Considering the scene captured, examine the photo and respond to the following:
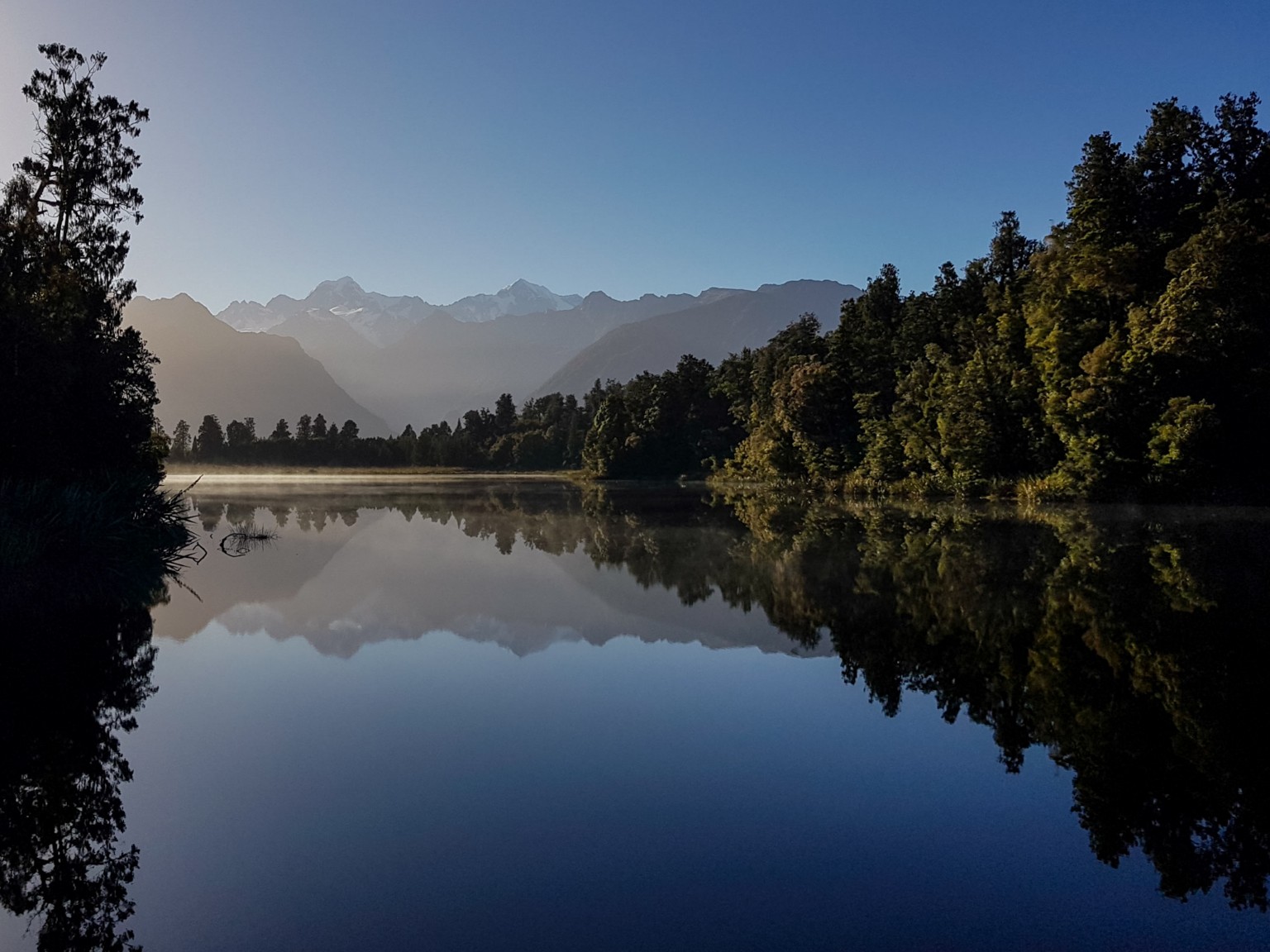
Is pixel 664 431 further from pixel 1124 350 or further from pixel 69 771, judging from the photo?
pixel 69 771

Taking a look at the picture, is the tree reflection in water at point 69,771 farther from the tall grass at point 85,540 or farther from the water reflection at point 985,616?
the tall grass at point 85,540

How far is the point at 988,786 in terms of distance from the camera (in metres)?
5.90

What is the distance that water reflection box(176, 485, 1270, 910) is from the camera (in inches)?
229

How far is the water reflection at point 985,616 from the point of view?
580 cm

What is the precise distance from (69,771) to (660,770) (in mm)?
4353

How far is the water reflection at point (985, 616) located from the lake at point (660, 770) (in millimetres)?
57

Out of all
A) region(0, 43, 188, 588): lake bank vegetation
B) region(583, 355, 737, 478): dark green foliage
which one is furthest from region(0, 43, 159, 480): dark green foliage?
region(583, 355, 737, 478): dark green foliage

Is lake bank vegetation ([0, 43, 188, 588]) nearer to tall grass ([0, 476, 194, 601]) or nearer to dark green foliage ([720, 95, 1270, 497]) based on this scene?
tall grass ([0, 476, 194, 601])

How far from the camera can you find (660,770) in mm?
6309

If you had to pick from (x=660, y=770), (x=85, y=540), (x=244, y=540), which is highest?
(x=85, y=540)

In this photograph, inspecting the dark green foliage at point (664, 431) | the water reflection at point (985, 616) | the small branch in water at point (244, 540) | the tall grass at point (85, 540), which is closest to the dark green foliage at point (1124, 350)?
the water reflection at point (985, 616)

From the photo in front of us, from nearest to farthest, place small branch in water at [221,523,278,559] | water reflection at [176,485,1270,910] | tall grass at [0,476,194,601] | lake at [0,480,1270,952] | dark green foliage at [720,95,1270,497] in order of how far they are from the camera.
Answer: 1. lake at [0,480,1270,952]
2. water reflection at [176,485,1270,910]
3. tall grass at [0,476,194,601]
4. small branch in water at [221,523,278,559]
5. dark green foliage at [720,95,1270,497]

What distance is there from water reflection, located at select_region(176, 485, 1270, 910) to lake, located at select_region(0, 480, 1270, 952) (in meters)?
0.06

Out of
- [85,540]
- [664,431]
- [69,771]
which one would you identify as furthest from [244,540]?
[664,431]
